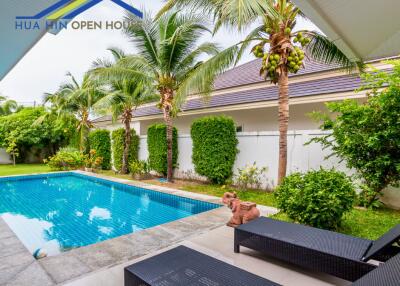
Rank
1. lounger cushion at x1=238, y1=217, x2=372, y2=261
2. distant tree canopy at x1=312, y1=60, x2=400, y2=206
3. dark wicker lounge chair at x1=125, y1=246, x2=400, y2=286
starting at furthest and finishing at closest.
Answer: distant tree canopy at x1=312, y1=60, x2=400, y2=206, lounger cushion at x1=238, y1=217, x2=372, y2=261, dark wicker lounge chair at x1=125, y1=246, x2=400, y2=286

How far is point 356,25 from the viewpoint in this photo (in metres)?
4.57

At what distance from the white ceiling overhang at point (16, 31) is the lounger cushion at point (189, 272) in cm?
513

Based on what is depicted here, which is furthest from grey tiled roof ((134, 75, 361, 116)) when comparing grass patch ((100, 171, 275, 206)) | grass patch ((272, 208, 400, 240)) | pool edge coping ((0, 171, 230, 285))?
pool edge coping ((0, 171, 230, 285))

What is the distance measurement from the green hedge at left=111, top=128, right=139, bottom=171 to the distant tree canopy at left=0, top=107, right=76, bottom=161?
8.19m

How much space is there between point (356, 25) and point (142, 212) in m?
7.81

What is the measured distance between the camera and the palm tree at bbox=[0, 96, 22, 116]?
110ft

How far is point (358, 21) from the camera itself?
4.41m

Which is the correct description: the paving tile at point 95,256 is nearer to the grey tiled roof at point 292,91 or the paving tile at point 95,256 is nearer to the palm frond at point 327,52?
the palm frond at point 327,52

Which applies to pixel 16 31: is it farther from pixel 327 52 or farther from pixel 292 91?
pixel 292 91

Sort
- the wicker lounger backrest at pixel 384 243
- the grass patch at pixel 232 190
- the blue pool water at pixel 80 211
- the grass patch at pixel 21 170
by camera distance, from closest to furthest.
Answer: the wicker lounger backrest at pixel 384 243, the blue pool water at pixel 80 211, the grass patch at pixel 232 190, the grass patch at pixel 21 170

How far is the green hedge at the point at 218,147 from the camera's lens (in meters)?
11.2

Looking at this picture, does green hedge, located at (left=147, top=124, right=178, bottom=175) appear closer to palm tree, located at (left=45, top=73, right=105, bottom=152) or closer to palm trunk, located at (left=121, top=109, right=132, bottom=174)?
palm trunk, located at (left=121, top=109, right=132, bottom=174)

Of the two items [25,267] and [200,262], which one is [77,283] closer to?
[25,267]

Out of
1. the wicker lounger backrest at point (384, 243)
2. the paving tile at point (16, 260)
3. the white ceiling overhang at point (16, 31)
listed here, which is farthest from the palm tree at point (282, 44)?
the paving tile at point (16, 260)
